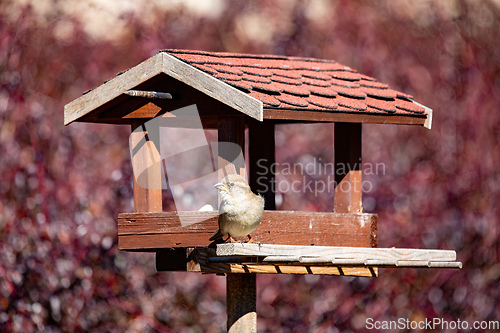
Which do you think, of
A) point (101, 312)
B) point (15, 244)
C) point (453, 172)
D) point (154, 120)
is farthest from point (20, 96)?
point (453, 172)

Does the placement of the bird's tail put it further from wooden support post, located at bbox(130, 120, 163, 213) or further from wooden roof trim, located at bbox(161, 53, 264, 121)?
wooden roof trim, located at bbox(161, 53, 264, 121)

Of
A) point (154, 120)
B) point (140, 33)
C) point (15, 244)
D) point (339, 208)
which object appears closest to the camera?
point (154, 120)

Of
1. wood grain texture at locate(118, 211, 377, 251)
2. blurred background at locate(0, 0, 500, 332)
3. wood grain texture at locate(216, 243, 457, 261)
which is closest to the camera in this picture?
wood grain texture at locate(216, 243, 457, 261)

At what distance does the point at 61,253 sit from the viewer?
679cm

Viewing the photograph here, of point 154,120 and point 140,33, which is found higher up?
point 140,33

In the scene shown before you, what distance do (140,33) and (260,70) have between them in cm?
338

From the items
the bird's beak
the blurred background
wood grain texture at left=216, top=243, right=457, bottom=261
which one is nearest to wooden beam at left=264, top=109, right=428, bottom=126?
the bird's beak

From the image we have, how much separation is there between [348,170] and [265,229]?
736 millimetres

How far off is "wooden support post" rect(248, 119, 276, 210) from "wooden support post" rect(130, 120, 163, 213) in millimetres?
818

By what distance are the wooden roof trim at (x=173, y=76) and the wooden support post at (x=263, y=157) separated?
0.94 meters

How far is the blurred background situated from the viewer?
6.84 meters

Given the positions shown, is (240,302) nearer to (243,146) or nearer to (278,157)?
(243,146)

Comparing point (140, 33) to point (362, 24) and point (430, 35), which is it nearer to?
point (362, 24)

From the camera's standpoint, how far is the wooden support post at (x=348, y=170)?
502 cm
